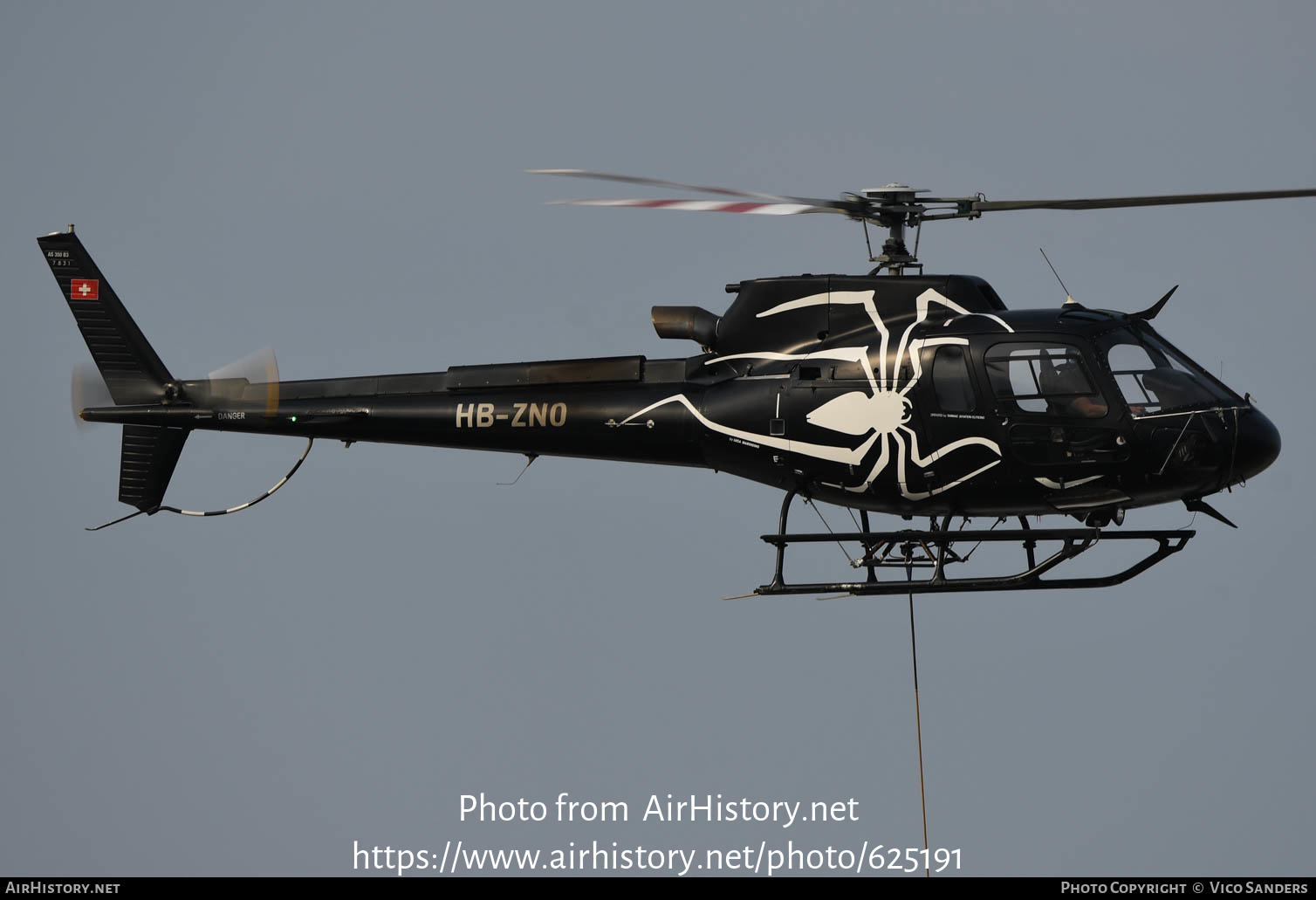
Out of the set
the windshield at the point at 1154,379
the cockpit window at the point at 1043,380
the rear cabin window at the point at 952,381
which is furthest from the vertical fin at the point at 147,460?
the windshield at the point at 1154,379

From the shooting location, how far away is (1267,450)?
14.6 meters

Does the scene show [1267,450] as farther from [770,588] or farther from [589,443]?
[589,443]

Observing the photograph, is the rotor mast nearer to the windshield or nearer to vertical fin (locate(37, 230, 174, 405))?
the windshield

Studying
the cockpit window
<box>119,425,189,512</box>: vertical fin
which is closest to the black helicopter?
the cockpit window

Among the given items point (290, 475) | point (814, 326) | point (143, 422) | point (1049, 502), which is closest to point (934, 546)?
point (1049, 502)

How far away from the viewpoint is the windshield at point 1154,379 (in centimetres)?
1462

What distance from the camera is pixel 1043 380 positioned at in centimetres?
1475

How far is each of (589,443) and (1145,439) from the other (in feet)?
15.2

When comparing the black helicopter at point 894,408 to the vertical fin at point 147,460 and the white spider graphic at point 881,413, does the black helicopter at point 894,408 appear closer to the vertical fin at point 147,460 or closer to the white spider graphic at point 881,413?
the white spider graphic at point 881,413

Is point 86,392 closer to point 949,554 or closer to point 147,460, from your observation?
point 147,460

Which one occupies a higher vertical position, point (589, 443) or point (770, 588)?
point (589, 443)

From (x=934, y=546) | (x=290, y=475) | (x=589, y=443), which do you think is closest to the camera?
(x=934, y=546)

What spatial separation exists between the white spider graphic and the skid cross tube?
39 centimetres
